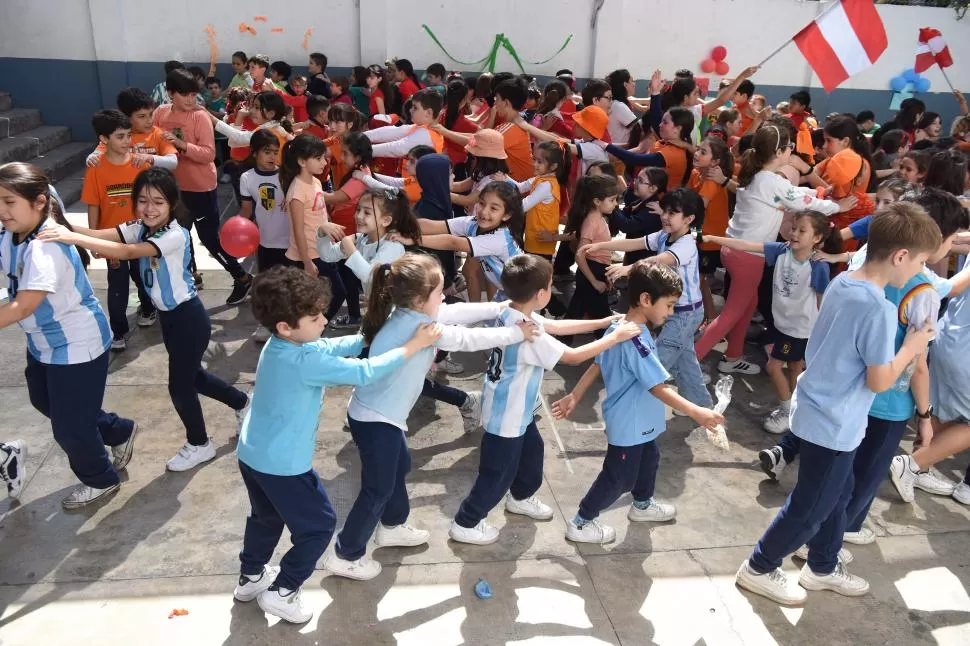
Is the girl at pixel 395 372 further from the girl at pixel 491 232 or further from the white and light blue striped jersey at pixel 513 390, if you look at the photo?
the girl at pixel 491 232

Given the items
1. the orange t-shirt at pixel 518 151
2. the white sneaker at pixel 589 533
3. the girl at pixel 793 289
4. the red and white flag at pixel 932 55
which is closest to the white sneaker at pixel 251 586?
the white sneaker at pixel 589 533

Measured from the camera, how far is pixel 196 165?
20.0 ft

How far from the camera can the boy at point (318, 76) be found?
10.4m

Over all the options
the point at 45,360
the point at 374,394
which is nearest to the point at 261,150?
the point at 45,360

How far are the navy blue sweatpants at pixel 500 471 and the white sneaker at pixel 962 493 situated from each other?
7.41 feet

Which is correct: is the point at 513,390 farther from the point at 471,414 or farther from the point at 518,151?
the point at 518,151

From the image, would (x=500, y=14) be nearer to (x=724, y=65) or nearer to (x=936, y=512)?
(x=724, y=65)

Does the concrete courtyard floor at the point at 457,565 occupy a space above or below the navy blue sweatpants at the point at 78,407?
below

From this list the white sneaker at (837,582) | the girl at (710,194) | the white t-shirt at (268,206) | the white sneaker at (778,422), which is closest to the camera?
the white sneaker at (837,582)

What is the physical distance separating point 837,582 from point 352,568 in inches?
80.3

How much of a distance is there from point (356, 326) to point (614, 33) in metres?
9.26

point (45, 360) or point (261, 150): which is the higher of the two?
point (261, 150)

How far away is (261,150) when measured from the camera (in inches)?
217

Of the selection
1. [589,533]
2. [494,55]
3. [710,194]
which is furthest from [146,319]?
[494,55]
